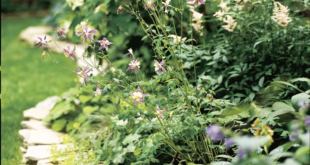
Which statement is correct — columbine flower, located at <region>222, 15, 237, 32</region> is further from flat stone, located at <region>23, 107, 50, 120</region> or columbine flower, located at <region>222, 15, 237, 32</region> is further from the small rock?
flat stone, located at <region>23, 107, 50, 120</region>

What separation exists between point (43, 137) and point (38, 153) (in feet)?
1.01

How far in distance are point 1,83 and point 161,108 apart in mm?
3435

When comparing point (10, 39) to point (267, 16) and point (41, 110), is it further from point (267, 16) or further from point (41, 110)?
point (267, 16)

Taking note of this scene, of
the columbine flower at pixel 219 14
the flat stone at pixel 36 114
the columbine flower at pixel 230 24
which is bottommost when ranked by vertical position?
the flat stone at pixel 36 114

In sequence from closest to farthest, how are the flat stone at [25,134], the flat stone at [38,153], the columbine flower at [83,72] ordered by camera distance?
the columbine flower at [83,72]
the flat stone at [38,153]
the flat stone at [25,134]

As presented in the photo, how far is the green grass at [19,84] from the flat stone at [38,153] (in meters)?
0.16

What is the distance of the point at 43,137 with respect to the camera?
2.84 metres

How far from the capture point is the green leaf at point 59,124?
3009 millimetres

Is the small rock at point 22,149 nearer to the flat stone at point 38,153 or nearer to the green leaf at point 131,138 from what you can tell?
the flat stone at point 38,153

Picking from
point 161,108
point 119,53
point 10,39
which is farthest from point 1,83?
point 161,108

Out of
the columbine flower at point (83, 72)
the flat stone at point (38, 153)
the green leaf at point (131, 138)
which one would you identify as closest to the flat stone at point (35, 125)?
the flat stone at point (38, 153)

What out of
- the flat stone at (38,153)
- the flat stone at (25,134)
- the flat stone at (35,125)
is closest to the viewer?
the flat stone at (38,153)

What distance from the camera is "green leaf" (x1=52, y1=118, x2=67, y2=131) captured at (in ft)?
9.87

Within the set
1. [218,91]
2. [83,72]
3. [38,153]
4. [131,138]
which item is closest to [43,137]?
[38,153]
